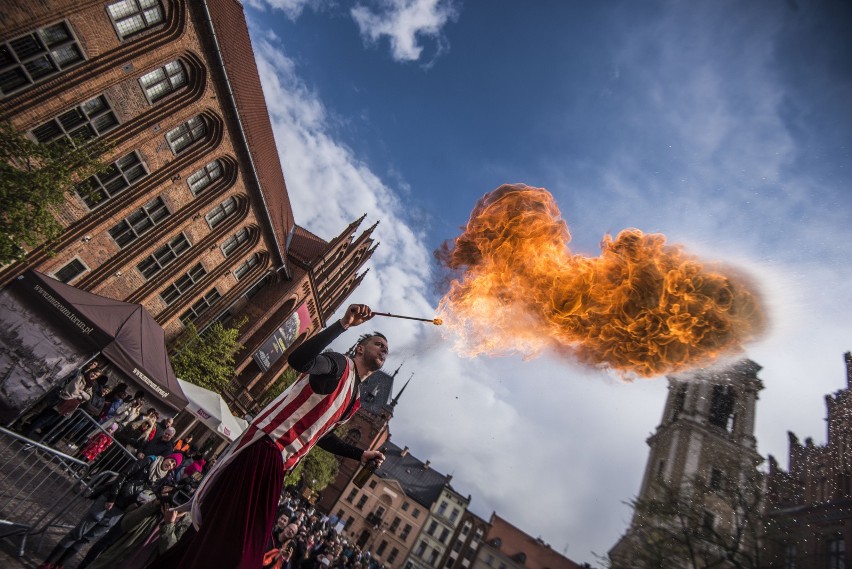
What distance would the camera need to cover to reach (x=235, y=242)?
25.8m

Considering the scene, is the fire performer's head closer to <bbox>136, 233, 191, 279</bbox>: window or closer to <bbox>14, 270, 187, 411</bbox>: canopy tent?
<bbox>14, 270, 187, 411</bbox>: canopy tent

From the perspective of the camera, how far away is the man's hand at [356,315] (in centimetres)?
402

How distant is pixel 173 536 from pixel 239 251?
2312cm

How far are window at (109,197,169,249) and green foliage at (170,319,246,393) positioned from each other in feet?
18.7

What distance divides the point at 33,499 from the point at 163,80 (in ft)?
56.7

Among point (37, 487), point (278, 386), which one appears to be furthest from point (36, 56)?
point (278, 386)

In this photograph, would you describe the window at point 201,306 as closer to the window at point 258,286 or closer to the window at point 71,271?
the window at point 258,286

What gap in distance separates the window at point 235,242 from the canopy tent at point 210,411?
1090 cm

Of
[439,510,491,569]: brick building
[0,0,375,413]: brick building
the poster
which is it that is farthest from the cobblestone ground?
[439,510,491,569]: brick building

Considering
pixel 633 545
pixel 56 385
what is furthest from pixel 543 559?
pixel 56 385

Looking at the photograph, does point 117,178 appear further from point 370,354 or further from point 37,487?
point 370,354

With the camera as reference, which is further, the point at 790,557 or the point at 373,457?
the point at 790,557

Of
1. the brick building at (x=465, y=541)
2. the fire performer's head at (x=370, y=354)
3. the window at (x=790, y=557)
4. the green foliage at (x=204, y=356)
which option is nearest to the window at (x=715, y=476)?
the window at (x=790, y=557)

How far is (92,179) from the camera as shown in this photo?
16.5 m
